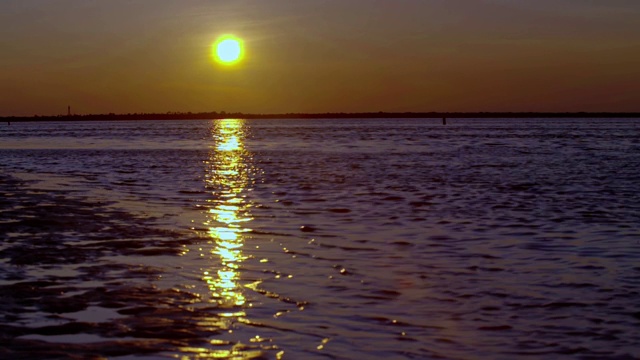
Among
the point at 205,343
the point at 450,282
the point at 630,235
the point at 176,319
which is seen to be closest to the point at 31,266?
the point at 176,319

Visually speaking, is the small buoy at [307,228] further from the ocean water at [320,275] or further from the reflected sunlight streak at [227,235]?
the reflected sunlight streak at [227,235]

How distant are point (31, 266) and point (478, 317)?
21.6 feet

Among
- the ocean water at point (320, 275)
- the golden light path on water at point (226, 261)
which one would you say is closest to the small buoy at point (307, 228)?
the ocean water at point (320, 275)

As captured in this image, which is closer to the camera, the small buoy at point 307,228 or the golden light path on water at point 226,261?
the golden light path on water at point 226,261

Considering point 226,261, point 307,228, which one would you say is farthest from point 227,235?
point 226,261

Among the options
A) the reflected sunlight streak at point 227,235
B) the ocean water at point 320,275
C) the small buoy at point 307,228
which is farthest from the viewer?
the small buoy at point 307,228

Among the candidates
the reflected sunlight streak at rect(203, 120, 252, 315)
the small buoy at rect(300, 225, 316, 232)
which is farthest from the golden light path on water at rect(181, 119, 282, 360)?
the small buoy at rect(300, 225, 316, 232)

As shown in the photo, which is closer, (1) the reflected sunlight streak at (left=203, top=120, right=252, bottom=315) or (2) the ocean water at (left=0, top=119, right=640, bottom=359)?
(2) the ocean water at (left=0, top=119, right=640, bottom=359)

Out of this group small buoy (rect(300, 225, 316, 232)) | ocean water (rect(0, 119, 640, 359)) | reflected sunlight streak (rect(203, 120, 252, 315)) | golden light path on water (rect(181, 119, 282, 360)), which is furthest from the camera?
small buoy (rect(300, 225, 316, 232))

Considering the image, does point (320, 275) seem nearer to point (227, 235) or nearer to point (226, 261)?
point (226, 261)

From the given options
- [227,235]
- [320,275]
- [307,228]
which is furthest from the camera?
[307,228]

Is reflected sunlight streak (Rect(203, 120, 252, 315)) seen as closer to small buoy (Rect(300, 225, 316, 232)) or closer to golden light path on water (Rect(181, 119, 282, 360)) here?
golden light path on water (Rect(181, 119, 282, 360))

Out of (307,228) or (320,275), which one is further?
(307,228)

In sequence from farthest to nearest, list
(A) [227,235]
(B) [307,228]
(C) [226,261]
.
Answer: (B) [307,228] → (A) [227,235] → (C) [226,261]
